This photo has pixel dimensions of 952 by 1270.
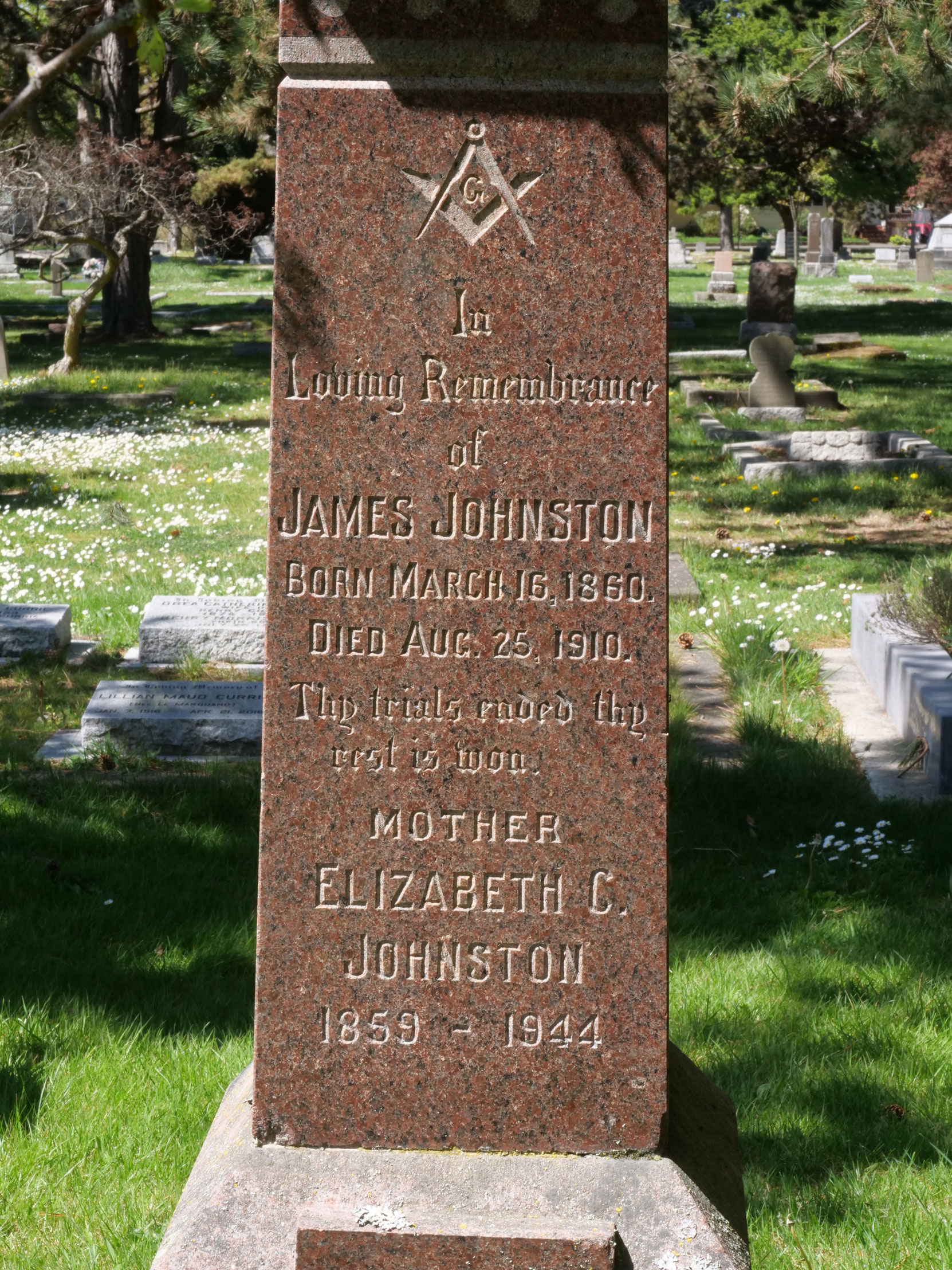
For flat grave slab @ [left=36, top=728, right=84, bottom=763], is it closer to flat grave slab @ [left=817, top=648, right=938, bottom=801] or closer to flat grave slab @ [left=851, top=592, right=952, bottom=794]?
flat grave slab @ [left=817, top=648, right=938, bottom=801]

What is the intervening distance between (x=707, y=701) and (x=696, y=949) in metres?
2.73

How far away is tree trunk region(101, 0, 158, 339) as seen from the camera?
21.7 metres

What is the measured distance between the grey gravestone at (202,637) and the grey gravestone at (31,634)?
46 centimetres

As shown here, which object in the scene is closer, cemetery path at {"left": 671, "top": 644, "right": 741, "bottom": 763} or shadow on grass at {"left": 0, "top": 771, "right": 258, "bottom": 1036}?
shadow on grass at {"left": 0, "top": 771, "right": 258, "bottom": 1036}

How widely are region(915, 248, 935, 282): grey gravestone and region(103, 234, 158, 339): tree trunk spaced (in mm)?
26236

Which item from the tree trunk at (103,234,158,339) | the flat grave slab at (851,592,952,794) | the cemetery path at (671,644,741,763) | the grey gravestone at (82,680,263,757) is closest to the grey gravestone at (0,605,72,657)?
the grey gravestone at (82,680,263,757)

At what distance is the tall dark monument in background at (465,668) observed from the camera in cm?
256

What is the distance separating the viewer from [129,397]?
17328mm

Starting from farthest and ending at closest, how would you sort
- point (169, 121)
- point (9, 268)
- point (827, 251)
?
point (827, 251) < point (9, 268) < point (169, 121)

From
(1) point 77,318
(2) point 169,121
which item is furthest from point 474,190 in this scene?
(2) point 169,121

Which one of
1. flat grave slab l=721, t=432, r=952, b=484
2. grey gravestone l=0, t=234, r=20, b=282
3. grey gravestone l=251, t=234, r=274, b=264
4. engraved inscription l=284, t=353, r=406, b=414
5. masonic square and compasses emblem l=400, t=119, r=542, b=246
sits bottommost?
grey gravestone l=251, t=234, r=274, b=264

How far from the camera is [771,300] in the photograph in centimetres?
2170

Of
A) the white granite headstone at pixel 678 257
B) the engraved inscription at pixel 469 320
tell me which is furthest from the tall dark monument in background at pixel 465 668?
the white granite headstone at pixel 678 257

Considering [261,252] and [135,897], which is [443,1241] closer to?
[135,897]
